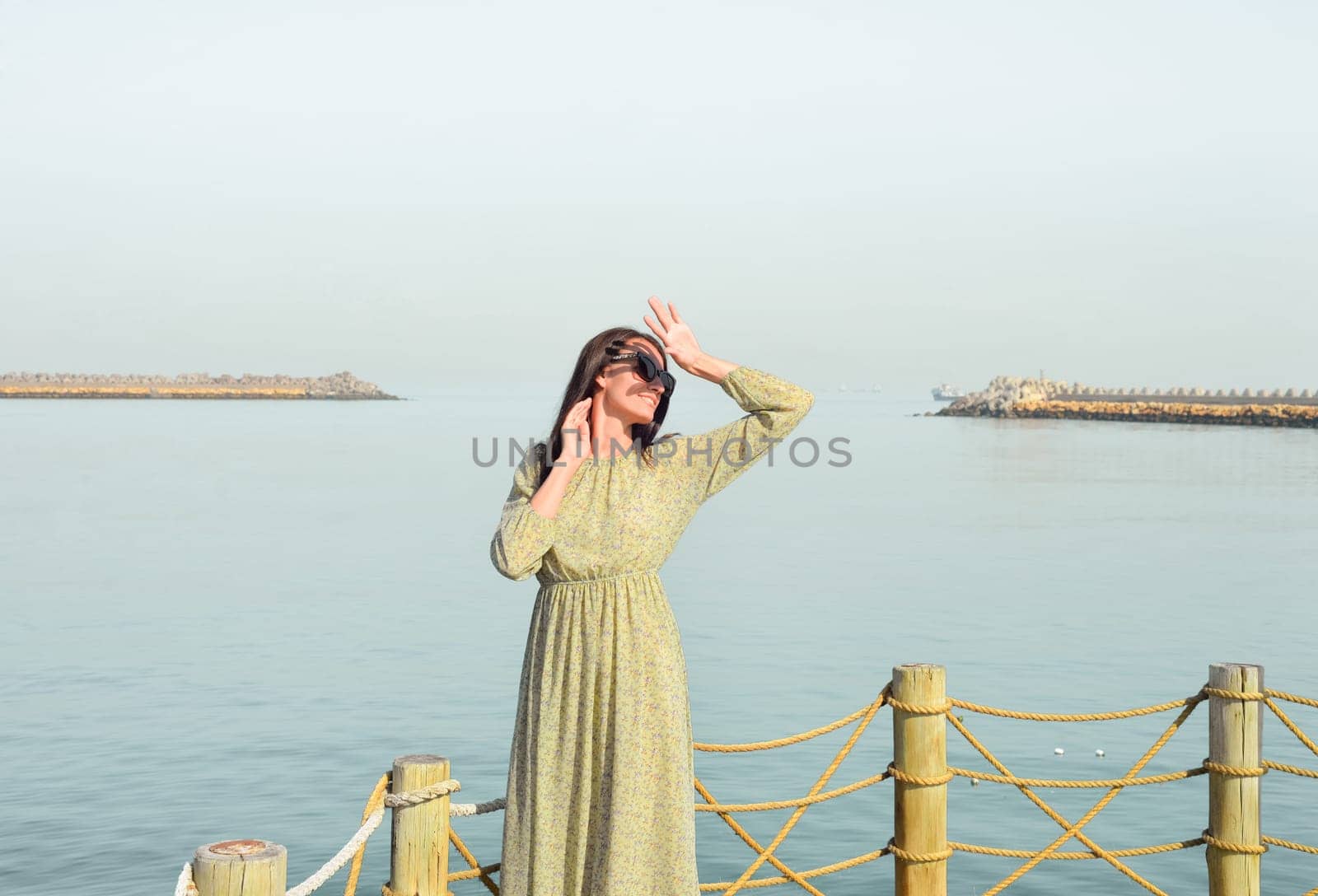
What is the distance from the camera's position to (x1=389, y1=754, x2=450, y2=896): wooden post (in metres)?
4.01

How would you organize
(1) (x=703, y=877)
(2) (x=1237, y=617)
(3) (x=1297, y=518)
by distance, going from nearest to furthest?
(1) (x=703, y=877) < (2) (x=1237, y=617) < (3) (x=1297, y=518)

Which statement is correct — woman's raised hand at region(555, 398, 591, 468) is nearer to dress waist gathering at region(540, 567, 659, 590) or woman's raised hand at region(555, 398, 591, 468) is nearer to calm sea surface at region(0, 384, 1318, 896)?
dress waist gathering at region(540, 567, 659, 590)

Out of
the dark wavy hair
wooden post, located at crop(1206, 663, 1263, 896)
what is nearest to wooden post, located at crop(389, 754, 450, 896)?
the dark wavy hair

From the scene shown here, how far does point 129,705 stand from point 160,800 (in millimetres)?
3295

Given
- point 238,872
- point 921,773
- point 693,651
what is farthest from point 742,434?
point 693,651

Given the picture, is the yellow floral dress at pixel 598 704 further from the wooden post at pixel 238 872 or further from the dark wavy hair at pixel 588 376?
the wooden post at pixel 238 872

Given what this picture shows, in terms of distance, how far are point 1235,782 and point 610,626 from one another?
9.76 ft

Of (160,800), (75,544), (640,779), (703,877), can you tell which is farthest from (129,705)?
(75,544)

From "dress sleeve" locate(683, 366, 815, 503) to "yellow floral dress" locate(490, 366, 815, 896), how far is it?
14cm

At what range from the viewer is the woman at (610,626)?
11.8ft

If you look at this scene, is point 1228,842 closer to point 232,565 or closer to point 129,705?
point 129,705

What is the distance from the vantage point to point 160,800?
10539 mm

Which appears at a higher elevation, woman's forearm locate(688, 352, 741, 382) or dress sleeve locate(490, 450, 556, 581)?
woman's forearm locate(688, 352, 741, 382)

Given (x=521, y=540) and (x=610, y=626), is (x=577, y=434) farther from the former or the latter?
(x=610, y=626)
